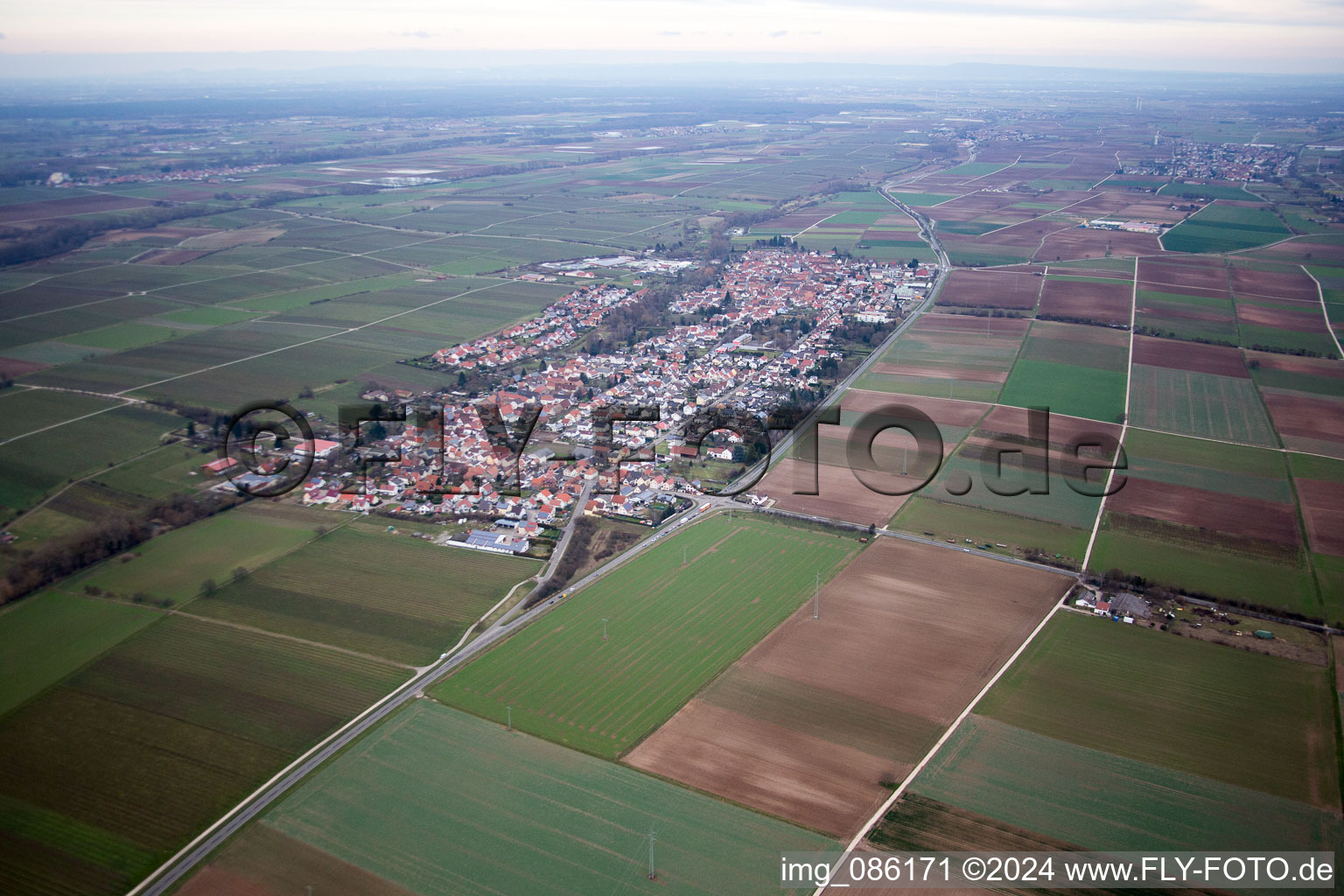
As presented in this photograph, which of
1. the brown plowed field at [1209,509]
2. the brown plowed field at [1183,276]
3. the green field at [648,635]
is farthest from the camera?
the brown plowed field at [1183,276]

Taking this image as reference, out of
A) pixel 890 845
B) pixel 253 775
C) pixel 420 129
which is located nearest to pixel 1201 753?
pixel 890 845

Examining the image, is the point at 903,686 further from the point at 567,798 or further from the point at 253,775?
the point at 253,775

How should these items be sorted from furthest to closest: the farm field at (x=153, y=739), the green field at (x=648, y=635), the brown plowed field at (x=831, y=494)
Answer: the brown plowed field at (x=831, y=494), the green field at (x=648, y=635), the farm field at (x=153, y=739)

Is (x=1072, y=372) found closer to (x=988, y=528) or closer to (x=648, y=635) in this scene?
(x=988, y=528)

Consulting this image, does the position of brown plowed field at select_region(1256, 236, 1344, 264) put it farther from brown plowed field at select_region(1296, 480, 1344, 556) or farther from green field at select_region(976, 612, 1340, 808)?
green field at select_region(976, 612, 1340, 808)

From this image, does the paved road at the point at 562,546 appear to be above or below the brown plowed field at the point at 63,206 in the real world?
below

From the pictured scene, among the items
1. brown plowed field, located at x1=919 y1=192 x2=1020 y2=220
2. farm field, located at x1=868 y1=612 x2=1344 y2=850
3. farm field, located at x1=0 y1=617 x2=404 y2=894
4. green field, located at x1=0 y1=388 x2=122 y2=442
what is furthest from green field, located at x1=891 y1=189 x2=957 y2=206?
farm field, located at x1=0 y1=617 x2=404 y2=894

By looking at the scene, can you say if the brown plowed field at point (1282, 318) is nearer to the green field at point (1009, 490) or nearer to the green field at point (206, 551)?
the green field at point (1009, 490)

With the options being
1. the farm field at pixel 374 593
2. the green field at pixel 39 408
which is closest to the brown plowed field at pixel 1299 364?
the farm field at pixel 374 593
